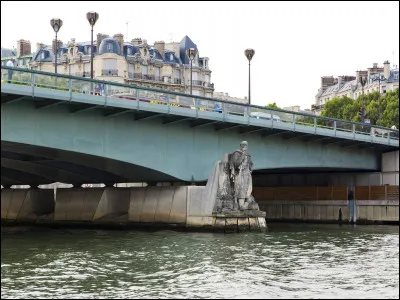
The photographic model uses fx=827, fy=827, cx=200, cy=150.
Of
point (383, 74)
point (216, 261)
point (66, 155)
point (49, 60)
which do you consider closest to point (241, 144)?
point (66, 155)

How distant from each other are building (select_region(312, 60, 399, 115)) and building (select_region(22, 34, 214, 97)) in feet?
101

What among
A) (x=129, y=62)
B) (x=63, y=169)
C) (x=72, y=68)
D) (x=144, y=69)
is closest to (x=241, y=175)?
(x=63, y=169)

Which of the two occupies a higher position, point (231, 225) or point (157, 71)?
point (157, 71)

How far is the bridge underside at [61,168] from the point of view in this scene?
4097 centimetres

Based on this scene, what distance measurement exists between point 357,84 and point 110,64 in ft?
Result: 211

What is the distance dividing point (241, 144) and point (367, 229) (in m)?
10.5

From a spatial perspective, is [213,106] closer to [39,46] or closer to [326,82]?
[39,46]

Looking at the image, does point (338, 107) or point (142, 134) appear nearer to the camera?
point (142, 134)

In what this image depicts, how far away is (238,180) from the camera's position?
4488cm

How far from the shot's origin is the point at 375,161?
2349 inches

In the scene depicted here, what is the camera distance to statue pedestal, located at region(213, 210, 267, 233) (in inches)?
1708

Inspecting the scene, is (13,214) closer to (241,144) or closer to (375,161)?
(241,144)

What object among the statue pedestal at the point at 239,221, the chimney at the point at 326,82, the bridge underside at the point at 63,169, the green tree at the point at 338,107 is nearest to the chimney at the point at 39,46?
the green tree at the point at 338,107

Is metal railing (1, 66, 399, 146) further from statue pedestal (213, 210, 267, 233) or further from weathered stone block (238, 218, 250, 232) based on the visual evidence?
weathered stone block (238, 218, 250, 232)
